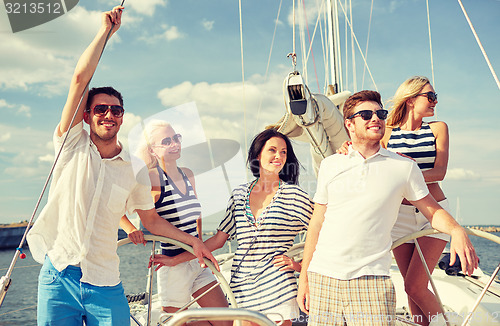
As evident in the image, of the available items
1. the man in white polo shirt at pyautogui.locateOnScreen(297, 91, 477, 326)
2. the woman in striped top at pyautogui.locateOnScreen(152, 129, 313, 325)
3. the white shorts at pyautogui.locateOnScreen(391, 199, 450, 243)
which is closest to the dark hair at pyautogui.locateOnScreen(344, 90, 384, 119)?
the man in white polo shirt at pyautogui.locateOnScreen(297, 91, 477, 326)

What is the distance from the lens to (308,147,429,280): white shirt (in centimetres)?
175

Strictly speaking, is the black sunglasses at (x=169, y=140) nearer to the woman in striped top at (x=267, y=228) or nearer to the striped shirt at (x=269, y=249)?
the woman in striped top at (x=267, y=228)

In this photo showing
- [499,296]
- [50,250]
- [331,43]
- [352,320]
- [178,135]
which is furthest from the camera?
[331,43]

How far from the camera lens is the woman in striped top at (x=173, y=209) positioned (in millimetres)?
2443

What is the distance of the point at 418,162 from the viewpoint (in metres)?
2.42

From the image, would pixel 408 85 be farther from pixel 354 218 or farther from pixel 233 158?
pixel 233 158

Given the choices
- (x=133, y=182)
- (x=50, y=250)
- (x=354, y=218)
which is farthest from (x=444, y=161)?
(x=50, y=250)

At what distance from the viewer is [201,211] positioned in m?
2.70

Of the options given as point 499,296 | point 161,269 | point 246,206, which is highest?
point 246,206

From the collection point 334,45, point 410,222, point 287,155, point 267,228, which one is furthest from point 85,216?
point 334,45

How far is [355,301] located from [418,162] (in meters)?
1.10

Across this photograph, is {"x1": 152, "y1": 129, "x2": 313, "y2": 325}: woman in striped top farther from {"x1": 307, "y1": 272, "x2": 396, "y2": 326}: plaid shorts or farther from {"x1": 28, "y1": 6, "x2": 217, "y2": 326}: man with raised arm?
{"x1": 28, "y1": 6, "x2": 217, "y2": 326}: man with raised arm

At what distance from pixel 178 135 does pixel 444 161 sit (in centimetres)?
172

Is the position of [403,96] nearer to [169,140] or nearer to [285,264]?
[285,264]
